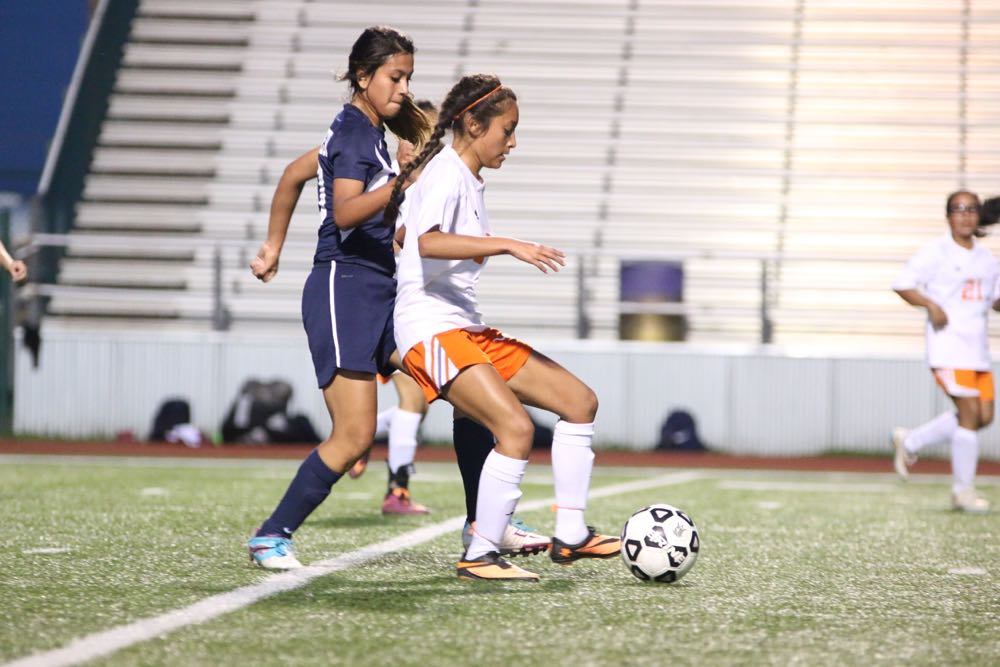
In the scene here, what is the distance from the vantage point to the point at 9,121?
14.4 m

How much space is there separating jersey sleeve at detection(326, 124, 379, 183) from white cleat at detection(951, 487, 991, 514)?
4.64m

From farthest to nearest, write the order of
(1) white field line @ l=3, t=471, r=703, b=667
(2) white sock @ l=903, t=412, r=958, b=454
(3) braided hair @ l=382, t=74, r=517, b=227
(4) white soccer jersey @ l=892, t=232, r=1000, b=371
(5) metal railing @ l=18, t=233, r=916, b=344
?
(5) metal railing @ l=18, t=233, r=916, b=344
(2) white sock @ l=903, t=412, r=958, b=454
(4) white soccer jersey @ l=892, t=232, r=1000, b=371
(3) braided hair @ l=382, t=74, r=517, b=227
(1) white field line @ l=3, t=471, r=703, b=667

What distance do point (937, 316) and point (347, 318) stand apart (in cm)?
439

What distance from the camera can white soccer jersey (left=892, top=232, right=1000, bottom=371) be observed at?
26.8ft

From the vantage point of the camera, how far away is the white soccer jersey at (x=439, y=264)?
4.59 m

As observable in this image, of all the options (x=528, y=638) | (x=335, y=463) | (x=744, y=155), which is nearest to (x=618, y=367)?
(x=744, y=155)

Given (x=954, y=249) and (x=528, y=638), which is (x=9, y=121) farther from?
(x=528, y=638)

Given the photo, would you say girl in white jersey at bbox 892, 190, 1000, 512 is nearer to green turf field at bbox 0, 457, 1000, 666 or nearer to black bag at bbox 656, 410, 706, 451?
green turf field at bbox 0, 457, 1000, 666

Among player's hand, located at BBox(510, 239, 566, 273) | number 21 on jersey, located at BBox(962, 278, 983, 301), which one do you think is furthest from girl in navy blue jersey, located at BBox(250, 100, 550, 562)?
number 21 on jersey, located at BBox(962, 278, 983, 301)

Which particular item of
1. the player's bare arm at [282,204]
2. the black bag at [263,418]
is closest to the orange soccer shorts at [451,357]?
the player's bare arm at [282,204]

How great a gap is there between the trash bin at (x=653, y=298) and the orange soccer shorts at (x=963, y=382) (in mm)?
5516

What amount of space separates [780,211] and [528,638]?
41.3 ft

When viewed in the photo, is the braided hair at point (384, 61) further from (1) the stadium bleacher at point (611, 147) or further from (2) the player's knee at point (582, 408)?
(1) the stadium bleacher at point (611, 147)

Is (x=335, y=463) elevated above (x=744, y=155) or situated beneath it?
situated beneath
